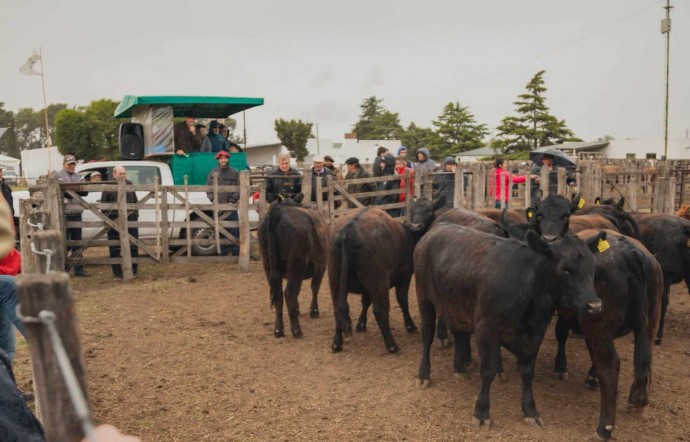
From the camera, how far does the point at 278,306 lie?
25.6 ft

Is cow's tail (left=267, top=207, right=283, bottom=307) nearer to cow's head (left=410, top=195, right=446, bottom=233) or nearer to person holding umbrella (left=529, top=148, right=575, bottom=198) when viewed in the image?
cow's head (left=410, top=195, right=446, bottom=233)

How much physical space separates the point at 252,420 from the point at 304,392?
793 mm

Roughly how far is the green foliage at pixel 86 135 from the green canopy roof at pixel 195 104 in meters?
33.6

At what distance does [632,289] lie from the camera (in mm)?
5281

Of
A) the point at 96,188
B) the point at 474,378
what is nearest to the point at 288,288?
the point at 474,378

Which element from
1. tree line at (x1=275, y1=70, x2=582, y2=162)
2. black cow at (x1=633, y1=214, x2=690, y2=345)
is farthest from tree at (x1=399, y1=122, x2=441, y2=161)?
black cow at (x1=633, y1=214, x2=690, y2=345)

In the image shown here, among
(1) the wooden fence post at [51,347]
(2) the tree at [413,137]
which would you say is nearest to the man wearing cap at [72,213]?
(1) the wooden fence post at [51,347]

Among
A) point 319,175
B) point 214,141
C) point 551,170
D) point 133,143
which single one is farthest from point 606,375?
point 133,143

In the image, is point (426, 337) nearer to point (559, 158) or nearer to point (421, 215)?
point (421, 215)

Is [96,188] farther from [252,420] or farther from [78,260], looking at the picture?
[252,420]

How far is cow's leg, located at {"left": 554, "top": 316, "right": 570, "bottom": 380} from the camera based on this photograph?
20.6ft

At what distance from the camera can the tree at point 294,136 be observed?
62469 millimetres

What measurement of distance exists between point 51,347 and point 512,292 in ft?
13.8

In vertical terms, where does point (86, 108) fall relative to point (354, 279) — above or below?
above
